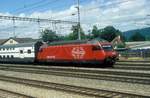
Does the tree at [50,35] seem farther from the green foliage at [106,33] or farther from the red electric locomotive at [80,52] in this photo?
the red electric locomotive at [80,52]

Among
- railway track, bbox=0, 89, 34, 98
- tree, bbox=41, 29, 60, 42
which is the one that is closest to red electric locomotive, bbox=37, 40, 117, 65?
railway track, bbox=0, 89, 34, 98

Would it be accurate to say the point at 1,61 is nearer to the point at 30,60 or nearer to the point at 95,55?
the point at 30,60

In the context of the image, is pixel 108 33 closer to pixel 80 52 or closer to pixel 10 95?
pixel 80 52

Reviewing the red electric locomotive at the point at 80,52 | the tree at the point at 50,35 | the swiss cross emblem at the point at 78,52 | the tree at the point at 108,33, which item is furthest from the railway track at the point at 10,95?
the tree at the point at 108,33

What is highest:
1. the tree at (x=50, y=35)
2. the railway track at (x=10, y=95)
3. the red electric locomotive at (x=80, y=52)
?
the tree at (x=50, y=35)

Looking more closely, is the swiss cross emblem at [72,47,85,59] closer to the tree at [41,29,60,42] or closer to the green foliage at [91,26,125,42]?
the tree at [41,29,60,42]

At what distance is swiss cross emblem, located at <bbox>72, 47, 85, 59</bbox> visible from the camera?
32.6m

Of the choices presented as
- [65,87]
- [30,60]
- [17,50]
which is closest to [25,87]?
[65,87]

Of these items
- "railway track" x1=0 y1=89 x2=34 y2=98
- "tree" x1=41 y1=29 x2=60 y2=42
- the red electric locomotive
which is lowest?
"railway track" x1=0 y1=89 x2=34 y2=98

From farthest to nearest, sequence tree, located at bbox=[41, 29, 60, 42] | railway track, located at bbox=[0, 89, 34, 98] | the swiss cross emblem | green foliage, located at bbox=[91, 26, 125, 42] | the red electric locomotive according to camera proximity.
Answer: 1. green foliage, located at bbox=[91, 26, 125, 42]
2. tree, located at bbox=[41, 29, 60, 42]
3. the swiss cross emblem
4. the red electric locomotive
5. railway track, located at bbox=[0, 89, 34, 98]

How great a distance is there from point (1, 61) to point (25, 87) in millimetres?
31189

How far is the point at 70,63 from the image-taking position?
3506 centimetres

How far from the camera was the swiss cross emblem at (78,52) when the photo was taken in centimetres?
3256

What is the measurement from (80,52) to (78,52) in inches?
14.5
